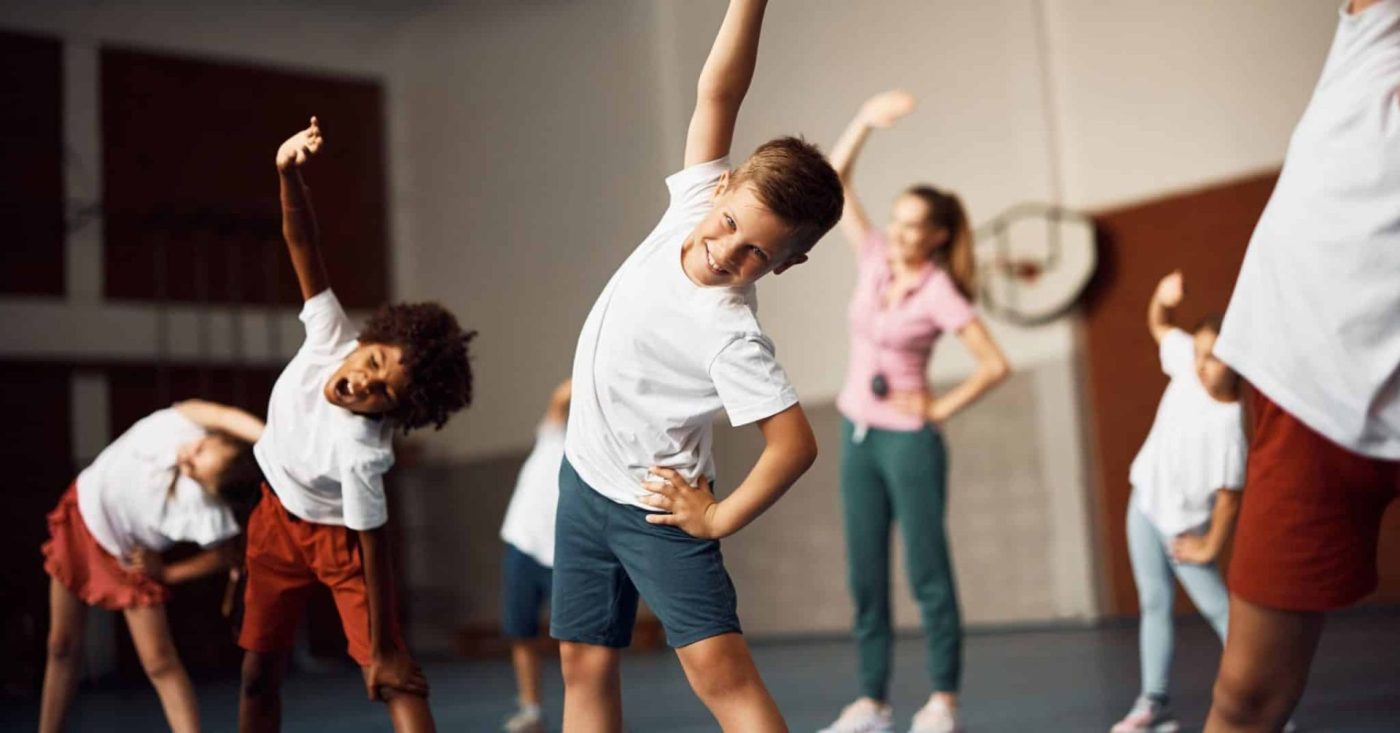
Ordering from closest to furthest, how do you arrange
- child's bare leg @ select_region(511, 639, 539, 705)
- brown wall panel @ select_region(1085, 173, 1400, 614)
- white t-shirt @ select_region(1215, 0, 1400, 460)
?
white t-shirt @ select_region(1215, 0, 1400, 460) → child's bare leg @ select_region(511, 639, 539, 705) → brown wall panel @ select_region(1085, 173, 1400, 614)

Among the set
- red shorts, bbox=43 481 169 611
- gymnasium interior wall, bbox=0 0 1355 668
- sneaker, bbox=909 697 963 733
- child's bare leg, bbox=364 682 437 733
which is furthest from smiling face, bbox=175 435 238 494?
gymnasium interior wall, bbox=0 0 1355 668

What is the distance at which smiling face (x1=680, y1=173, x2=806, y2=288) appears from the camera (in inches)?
64.4

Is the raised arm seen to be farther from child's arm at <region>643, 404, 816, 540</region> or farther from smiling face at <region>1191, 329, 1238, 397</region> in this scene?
child's arm at <region>643, 404, 816, 540</region>

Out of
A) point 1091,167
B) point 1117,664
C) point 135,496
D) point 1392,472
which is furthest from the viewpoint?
point 1091,167

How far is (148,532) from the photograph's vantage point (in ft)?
9.16

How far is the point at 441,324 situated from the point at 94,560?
1.06 metres

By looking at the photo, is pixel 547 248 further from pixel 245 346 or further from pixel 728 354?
pixel 728 354

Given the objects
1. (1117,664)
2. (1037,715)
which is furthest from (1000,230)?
(1037,715)

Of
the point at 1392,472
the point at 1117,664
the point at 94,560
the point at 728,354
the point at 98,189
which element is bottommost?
the point at 1117,664

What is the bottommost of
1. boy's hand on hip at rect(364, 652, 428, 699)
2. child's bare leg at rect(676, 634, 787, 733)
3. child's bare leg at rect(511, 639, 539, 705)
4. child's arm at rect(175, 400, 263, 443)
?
child's bare leg at rect(511, 639, 539, 705)

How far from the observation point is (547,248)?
8328 mm

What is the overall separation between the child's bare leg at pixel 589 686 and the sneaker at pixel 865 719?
1.30m

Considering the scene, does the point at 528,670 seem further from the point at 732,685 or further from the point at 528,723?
the point at 732,685

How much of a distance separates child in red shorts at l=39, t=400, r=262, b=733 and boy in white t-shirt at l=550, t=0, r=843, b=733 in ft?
3.63
